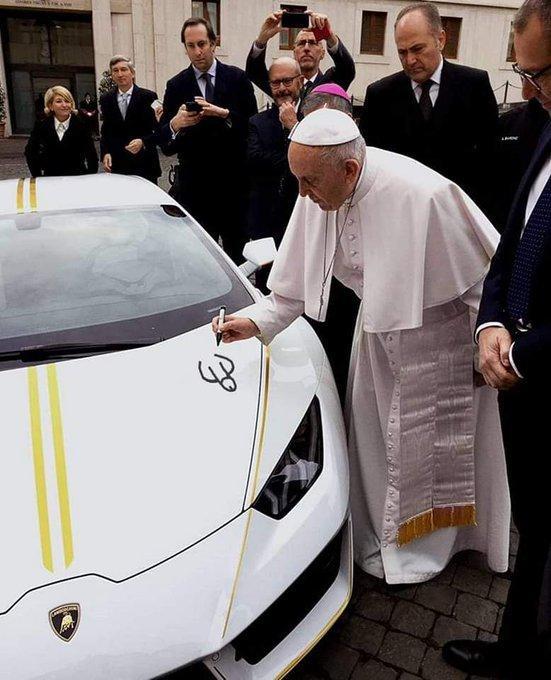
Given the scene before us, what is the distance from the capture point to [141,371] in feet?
6.43

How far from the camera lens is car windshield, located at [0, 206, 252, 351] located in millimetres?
2156

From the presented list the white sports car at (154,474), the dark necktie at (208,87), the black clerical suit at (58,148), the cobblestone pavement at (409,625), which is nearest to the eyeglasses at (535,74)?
the white sports car at (154,474)

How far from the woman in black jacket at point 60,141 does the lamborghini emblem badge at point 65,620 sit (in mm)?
5347

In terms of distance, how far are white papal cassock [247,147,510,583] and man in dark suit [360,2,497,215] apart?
1.36 metres

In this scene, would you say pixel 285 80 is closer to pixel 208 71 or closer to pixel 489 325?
pixel 208 71

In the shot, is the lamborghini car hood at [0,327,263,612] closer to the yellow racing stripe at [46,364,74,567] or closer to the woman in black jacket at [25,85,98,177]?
the yellow racing stripe at [46,364,74,567]

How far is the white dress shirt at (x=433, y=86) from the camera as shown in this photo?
3191 millimetres

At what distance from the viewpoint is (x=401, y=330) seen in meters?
2.04

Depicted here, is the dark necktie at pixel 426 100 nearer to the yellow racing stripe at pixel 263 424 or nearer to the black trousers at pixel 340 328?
the black trousers at pixel 340 328

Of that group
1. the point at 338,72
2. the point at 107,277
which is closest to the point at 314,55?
the point at 338,72

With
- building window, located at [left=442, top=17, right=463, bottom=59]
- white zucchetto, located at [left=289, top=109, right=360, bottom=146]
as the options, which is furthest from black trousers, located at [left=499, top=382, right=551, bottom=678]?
building window, located at [left=442, top=17, right=463, bottom=59]

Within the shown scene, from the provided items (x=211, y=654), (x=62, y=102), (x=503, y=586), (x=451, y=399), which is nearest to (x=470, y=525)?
(x=503, y=586)

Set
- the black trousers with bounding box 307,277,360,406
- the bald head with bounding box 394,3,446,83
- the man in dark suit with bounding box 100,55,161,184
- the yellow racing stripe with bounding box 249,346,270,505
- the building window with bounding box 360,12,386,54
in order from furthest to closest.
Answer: the building window with bounding box 360,12,386,54 < the man in dark suit with bounding box 100,55,161,184 < the black trousers with bounding box 307,277,360,406 < the bald head with bounding box 394,3,446,83 < the yellow racing stripe with bounding box 249,346,270,505

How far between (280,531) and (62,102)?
5401 millimetres
